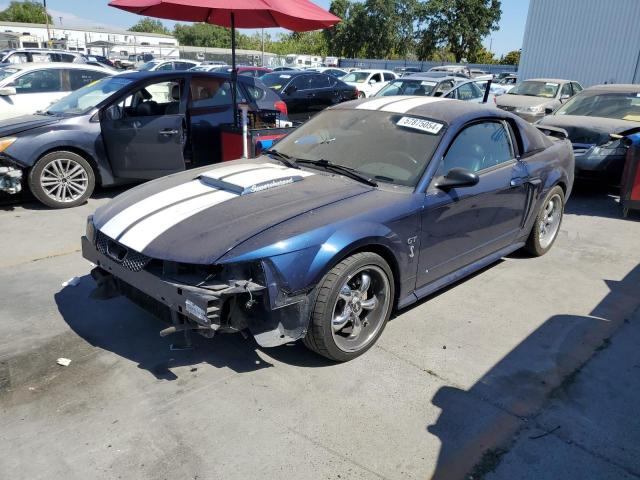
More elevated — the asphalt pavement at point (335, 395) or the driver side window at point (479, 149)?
the driver side window at point (479, 149)

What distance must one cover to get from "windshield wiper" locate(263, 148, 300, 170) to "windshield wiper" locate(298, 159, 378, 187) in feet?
0.22

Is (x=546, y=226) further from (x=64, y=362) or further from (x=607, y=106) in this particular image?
(x=64, y=362)

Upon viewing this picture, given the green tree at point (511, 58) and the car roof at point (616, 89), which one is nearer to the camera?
the car roof at point (616, 89)

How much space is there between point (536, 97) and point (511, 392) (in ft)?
41.5

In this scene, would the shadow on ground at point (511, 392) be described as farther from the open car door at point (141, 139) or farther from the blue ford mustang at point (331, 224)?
the open car door at point (141, 139)

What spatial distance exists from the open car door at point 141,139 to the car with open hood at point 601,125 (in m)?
5.48

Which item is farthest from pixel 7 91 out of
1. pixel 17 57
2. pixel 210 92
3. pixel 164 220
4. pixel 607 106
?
pixel 17 57

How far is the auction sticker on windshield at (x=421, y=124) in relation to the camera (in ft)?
12.6

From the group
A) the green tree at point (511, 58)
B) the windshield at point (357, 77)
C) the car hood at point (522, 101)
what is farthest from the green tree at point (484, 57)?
the car hood at point (522, 101)

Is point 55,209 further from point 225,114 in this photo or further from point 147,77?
point 225,114

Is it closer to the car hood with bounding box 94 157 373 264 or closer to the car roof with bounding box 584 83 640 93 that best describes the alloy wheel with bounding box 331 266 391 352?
the car hood with bounding box 94 157 373 264

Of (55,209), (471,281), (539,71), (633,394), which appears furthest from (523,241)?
(539,71)

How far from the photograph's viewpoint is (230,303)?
2.81m

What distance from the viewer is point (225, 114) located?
7.30 m
